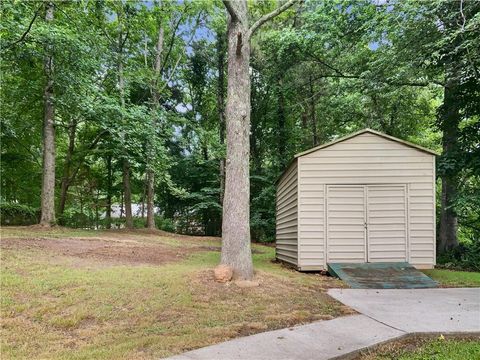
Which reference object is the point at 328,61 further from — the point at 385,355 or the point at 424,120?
the point at 385,355

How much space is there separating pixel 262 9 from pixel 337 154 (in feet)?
41.8

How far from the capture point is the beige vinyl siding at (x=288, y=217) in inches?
333

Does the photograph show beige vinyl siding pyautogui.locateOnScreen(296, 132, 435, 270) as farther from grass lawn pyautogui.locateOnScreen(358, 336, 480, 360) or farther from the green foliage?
the green foliage

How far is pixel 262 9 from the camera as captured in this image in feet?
59.6

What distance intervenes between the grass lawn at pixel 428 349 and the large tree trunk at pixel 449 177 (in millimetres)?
7169

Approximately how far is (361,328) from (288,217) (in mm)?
5387

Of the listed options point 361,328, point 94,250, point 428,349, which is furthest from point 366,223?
point 94,250

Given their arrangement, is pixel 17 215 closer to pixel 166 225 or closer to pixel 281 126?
pixel 166 225

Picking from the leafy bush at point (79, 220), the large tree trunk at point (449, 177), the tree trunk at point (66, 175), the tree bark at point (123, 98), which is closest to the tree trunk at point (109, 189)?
the leafy bush at point (79, 220)

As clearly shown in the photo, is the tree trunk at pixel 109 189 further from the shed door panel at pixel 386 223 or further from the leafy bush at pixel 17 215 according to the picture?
the shed door panel at pixel 386 223

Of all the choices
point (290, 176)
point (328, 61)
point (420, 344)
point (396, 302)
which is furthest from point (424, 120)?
point (420, 344)

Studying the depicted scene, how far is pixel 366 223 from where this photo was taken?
7.91 m

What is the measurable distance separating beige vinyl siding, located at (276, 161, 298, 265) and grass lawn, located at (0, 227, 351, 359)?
1633 millimetres

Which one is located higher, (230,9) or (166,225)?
(230,9)
